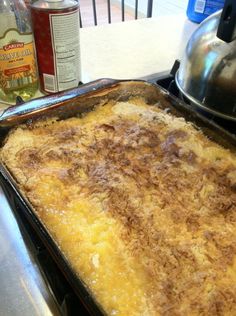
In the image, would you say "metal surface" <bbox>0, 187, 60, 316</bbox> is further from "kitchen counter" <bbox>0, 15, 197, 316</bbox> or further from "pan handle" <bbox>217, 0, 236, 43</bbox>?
"pan handle" <bbox>217, 0, 236, 43</bbox>

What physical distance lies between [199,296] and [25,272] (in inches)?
11.6

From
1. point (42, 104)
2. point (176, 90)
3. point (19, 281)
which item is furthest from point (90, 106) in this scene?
point (19, 281)

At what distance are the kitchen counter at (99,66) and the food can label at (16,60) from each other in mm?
83

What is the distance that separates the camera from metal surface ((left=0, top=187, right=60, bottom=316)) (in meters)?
0.55

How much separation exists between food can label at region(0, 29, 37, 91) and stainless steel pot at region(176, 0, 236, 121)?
0.39 m

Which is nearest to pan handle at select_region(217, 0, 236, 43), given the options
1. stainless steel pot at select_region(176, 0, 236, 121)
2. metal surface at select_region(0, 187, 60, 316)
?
stainless steel pot at select_region(176, 0, 236, 121)

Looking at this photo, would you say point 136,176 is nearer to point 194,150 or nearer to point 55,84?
point 194,150

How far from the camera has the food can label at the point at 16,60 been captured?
2.74 ft

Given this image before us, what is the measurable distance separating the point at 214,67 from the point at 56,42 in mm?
387

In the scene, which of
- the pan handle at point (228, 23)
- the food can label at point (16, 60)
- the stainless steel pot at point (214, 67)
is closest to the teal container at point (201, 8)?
the stainless steel pot at point (214, 67)

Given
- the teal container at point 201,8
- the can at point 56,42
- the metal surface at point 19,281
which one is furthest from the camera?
the teal container at point 201,8

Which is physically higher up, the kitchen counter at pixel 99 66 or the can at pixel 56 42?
the can at pixel 56 42

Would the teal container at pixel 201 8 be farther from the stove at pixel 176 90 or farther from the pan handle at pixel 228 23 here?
the pan handle at pixel 228 23

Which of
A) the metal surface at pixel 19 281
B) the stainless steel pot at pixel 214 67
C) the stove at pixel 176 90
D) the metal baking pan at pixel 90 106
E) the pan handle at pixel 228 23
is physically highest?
the pan handle at pixel 228 23
